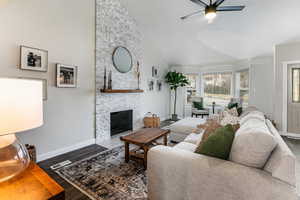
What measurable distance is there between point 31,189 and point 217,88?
21.3ft

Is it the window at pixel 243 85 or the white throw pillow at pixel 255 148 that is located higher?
the window at pixel 243 85

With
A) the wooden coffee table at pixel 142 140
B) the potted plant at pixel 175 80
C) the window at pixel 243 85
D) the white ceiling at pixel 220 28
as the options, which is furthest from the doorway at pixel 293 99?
the wooden coffee table at pixel 142 140

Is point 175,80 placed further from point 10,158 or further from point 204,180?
point 10,158

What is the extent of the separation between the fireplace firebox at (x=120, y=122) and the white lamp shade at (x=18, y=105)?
10.6 feet

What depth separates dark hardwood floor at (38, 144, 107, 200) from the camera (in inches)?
73.4

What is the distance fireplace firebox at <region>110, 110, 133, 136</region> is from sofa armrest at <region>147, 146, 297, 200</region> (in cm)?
264

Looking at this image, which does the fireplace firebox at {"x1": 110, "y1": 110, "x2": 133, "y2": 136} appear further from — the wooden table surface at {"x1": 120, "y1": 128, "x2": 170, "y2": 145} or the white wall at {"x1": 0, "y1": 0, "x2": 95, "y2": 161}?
the wooden table surface at {"x1": 120, "y1": 128, "x2": 170, "y2": 145}

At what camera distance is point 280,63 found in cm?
425

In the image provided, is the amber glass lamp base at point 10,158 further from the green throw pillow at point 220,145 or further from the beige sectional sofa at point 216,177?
the green throw pillow at point 220,145

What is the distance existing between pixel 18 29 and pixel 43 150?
2018 millimetres

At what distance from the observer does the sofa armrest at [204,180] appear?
1.15 m

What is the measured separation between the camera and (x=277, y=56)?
14.0 ft

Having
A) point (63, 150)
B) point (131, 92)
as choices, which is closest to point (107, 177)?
point (63, 150)

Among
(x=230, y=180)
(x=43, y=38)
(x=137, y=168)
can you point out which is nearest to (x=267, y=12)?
(x=230, y=180)
